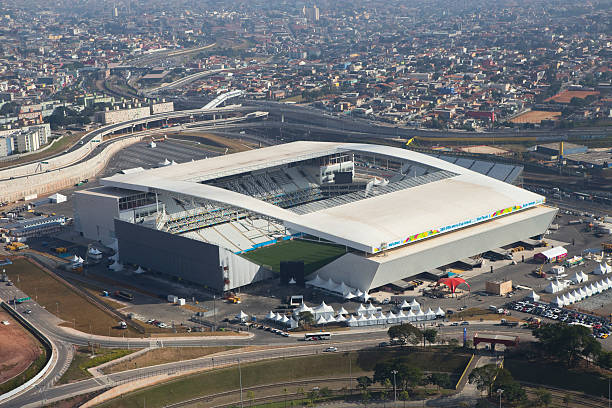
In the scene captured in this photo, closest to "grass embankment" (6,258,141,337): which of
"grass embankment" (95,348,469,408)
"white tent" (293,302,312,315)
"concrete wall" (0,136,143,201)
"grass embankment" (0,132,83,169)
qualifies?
"grass embankment" (95,348,469,408)

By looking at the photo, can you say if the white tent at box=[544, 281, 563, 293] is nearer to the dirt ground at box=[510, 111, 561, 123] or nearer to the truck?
the truck

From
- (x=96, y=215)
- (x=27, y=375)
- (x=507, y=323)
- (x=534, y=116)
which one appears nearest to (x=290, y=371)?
(x=507, y=323)

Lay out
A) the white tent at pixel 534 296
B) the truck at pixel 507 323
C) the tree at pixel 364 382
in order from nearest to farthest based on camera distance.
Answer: the tree at pixel 364 382, the truck at pixel 507 323, the white tent at pixel 534 296

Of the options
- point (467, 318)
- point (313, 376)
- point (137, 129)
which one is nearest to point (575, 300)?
point (467, 318)

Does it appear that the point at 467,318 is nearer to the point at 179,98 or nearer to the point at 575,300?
the point at 575,300

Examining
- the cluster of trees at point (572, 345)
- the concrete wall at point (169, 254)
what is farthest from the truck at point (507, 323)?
the concrete wall at point (169, 254)

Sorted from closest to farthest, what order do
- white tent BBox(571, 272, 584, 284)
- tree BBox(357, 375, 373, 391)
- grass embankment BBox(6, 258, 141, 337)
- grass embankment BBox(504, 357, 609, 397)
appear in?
grass embankment BBox(504, 357, 609, 397), tree BBox(357, 375, 373, 391), grass embankment BBox(6, 258, 141, 337), white tent BBox(571, 272, 584, 284)

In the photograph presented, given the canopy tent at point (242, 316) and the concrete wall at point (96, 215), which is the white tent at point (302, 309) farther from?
the concrete wall at point (96, 215)
